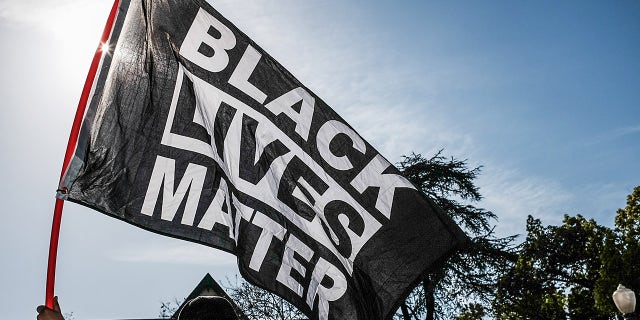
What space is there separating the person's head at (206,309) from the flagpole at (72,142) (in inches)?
35.2

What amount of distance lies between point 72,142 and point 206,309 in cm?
197

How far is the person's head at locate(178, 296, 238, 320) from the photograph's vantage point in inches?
112


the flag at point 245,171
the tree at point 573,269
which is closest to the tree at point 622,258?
the tree at point 573,269

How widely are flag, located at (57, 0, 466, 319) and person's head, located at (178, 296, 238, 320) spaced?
1393 mm

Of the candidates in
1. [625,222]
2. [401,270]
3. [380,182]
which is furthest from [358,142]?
[625,222]

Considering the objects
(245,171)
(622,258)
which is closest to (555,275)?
(622,258)

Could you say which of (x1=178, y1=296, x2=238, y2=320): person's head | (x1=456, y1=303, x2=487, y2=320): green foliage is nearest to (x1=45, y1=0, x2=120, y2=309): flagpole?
(x1=178, y1=296, x2=238, y2=320): person's head

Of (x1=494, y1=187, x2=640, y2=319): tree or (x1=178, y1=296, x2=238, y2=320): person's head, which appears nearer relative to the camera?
(x1=178, y1=296, x2=238, y2=320): person's head

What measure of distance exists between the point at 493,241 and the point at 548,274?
684cm

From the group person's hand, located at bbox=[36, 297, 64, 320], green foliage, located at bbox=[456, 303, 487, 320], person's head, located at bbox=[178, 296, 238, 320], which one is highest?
green foliage, located at bbox=[456, 303, 487, 320]

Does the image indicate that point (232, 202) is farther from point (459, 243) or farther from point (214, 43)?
point (459, 243)

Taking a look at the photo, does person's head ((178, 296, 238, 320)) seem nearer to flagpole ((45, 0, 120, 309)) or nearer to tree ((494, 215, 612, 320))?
flagpole ((45, 0, 120, 309))

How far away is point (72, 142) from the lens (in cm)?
426

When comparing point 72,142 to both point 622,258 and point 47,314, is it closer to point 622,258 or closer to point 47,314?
point 47,314
